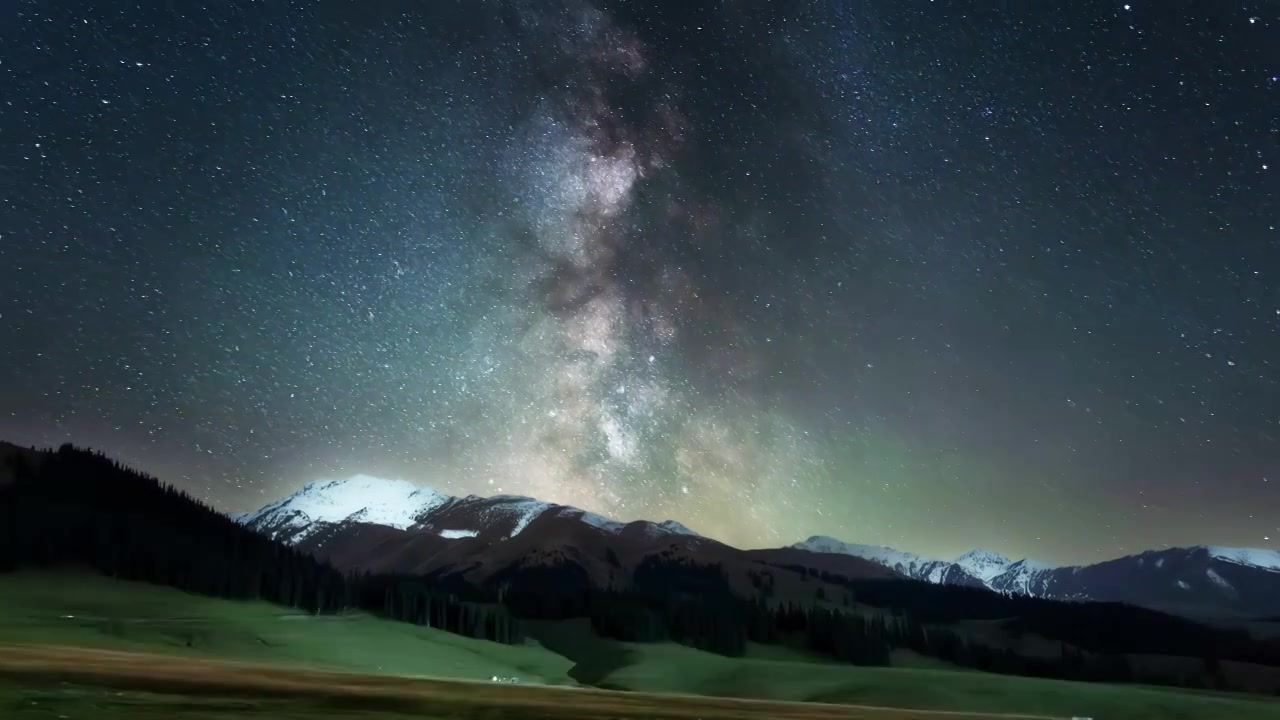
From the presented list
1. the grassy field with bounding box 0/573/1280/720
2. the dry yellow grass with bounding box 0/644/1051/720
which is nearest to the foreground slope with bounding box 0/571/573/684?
the grassy field with bounding box 0/573/1280/720

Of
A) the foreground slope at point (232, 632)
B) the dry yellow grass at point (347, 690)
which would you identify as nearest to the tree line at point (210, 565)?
the foreground slope at point (232, 632)

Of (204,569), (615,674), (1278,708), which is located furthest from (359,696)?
(1278,708)

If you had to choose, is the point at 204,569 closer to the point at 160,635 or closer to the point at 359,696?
the point at 160,635

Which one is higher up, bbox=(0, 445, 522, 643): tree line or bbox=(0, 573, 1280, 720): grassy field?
bbox=(0, 445, 522, 643): tree line

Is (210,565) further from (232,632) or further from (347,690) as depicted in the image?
(347,690)

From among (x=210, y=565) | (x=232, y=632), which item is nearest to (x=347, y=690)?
(x=232, y=632)

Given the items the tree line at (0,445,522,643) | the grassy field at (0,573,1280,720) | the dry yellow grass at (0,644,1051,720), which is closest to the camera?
the dry yellow grass at (0,644,1051,720)

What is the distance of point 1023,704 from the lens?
128 meters

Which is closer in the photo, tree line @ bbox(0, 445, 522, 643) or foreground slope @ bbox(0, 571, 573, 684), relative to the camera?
foreground slope @ bbox(0, 571, 573, 684)

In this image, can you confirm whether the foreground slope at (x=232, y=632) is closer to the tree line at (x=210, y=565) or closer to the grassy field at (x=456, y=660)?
the grassy field at (x=456, y=660)

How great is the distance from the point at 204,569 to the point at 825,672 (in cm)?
11316

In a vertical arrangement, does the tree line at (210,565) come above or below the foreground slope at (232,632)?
above

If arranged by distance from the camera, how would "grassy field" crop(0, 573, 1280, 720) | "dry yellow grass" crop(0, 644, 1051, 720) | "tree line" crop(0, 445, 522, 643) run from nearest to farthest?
1. "dry yellow grass" crop(0, 644, 1051, 720)
2. "grassy field" crop(0, 573, 1280, 720)
3. "tree line" crop(0, 445, 522, 643)

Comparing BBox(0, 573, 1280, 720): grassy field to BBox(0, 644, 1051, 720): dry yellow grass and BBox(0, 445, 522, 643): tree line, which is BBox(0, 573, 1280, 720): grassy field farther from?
BBox(0, 445, 522, 643): tree line
